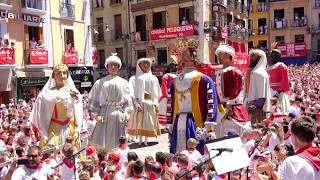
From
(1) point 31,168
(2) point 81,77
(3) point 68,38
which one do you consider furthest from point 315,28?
(1) point 31,168

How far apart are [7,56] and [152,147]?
565 inches

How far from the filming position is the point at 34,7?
83.1 feet

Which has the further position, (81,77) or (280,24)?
(280,24)

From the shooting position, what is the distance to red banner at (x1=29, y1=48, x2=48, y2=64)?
24.7m

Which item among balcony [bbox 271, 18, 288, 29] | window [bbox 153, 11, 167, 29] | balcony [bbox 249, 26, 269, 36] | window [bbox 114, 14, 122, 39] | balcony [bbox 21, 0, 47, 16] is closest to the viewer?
balcony [bbox 21, 0, 47, 16]

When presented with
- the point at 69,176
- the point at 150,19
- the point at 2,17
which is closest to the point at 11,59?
the point at 2,17

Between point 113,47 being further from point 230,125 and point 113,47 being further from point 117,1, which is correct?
point 230,125

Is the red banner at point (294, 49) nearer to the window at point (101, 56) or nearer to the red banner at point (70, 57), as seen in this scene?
the window at point (101, 56)

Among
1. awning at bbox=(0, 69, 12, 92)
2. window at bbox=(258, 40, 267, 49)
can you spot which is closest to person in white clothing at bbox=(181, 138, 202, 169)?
awning at bbox=(0, 69, 12, 92)

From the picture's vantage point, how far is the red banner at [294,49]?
47469mm

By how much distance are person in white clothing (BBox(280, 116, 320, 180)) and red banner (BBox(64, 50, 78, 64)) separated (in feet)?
80.1

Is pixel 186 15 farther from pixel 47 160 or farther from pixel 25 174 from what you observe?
pixel 25 174

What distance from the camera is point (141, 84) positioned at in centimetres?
1087

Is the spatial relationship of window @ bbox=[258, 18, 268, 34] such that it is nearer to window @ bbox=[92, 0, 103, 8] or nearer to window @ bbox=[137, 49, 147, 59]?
window @ bbox=[137, 49, 147, 59]
